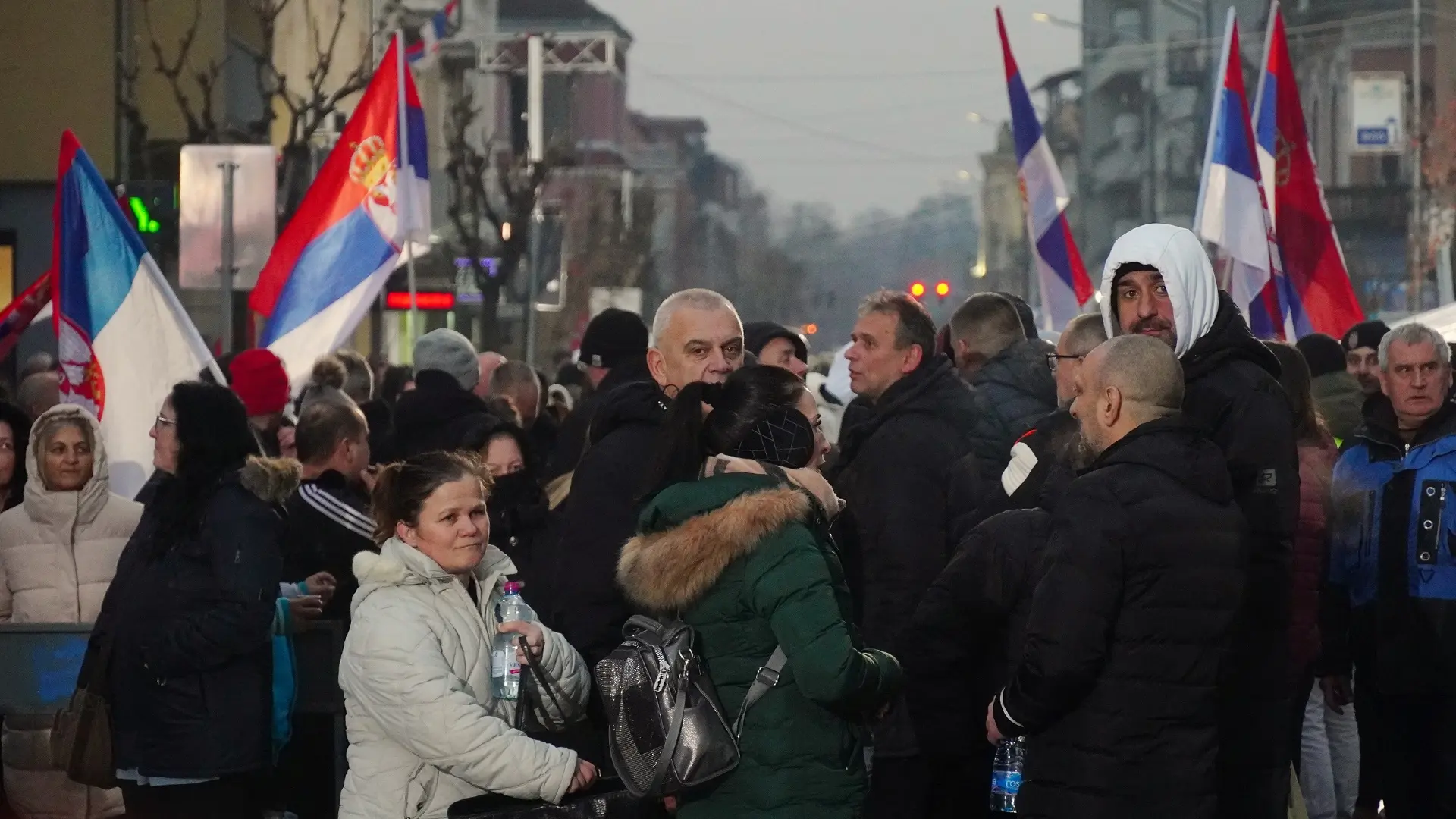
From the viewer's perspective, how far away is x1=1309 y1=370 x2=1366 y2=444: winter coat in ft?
32.6

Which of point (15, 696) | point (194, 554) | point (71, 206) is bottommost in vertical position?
point (15, 696)

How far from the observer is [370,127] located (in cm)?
1327

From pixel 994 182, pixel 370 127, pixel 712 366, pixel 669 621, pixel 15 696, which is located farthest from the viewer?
pixel 994 182

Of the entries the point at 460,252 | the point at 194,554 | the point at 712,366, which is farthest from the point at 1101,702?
the point at 460,252

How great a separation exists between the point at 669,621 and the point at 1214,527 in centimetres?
133

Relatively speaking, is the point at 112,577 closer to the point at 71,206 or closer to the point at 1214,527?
the point at 71,206

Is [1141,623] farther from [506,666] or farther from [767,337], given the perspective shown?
[767,337]

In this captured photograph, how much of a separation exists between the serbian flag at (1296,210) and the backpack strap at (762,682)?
8.35 m

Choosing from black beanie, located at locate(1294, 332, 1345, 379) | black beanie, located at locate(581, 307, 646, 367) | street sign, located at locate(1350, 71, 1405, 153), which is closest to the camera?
black beanie, located at locate(581, 307, 646, 367)

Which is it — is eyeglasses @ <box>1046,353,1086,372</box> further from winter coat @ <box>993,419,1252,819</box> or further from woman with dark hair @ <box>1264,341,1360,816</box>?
winter coat @ <box>993,419,1252,819</box>

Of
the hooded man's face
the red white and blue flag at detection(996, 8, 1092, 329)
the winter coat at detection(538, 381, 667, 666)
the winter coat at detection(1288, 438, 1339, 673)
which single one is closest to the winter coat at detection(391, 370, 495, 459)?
the winter coat at detection(538, 381, 667, 666)

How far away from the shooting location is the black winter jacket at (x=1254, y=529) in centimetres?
521

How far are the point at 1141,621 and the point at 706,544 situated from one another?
1070 millimetres

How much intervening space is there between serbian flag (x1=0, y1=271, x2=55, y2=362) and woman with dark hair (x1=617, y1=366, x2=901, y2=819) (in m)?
7.65
